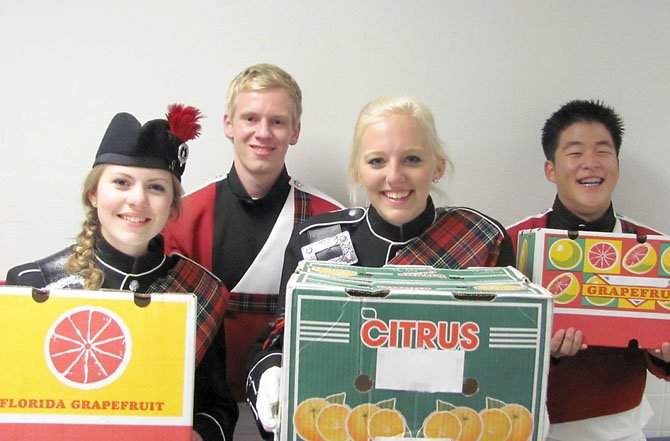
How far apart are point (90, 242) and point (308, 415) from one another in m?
0.62

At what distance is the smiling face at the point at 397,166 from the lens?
1064mm

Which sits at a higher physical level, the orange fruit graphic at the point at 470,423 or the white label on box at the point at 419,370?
the white label on box at the point at 419,370

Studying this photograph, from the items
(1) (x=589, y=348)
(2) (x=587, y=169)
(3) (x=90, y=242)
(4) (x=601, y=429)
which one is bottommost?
(4) (x=601, y=429)

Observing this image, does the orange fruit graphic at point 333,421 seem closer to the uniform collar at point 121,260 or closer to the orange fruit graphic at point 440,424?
the orange fruit graphic at point 440,424

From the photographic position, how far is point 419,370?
2.25 ft

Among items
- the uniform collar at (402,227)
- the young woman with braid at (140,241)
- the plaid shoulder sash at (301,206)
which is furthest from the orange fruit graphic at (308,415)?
the plaid shoulder sash at (301,206)

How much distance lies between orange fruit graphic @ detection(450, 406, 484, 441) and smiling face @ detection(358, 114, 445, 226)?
0.48 metres

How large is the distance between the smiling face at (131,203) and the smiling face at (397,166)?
43 centimetres

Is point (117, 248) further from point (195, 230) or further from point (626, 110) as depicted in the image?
point (626, 110)

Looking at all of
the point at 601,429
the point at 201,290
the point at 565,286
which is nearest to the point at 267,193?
the point at 201,290

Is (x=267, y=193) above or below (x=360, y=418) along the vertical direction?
above

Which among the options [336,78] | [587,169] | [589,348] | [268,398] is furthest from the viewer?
[336,78]

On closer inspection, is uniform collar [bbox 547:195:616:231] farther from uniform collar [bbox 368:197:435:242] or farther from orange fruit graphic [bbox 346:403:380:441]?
orange fruit graphic [bbox 346:403:380:441]

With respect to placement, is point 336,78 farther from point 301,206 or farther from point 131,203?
point 131,203
